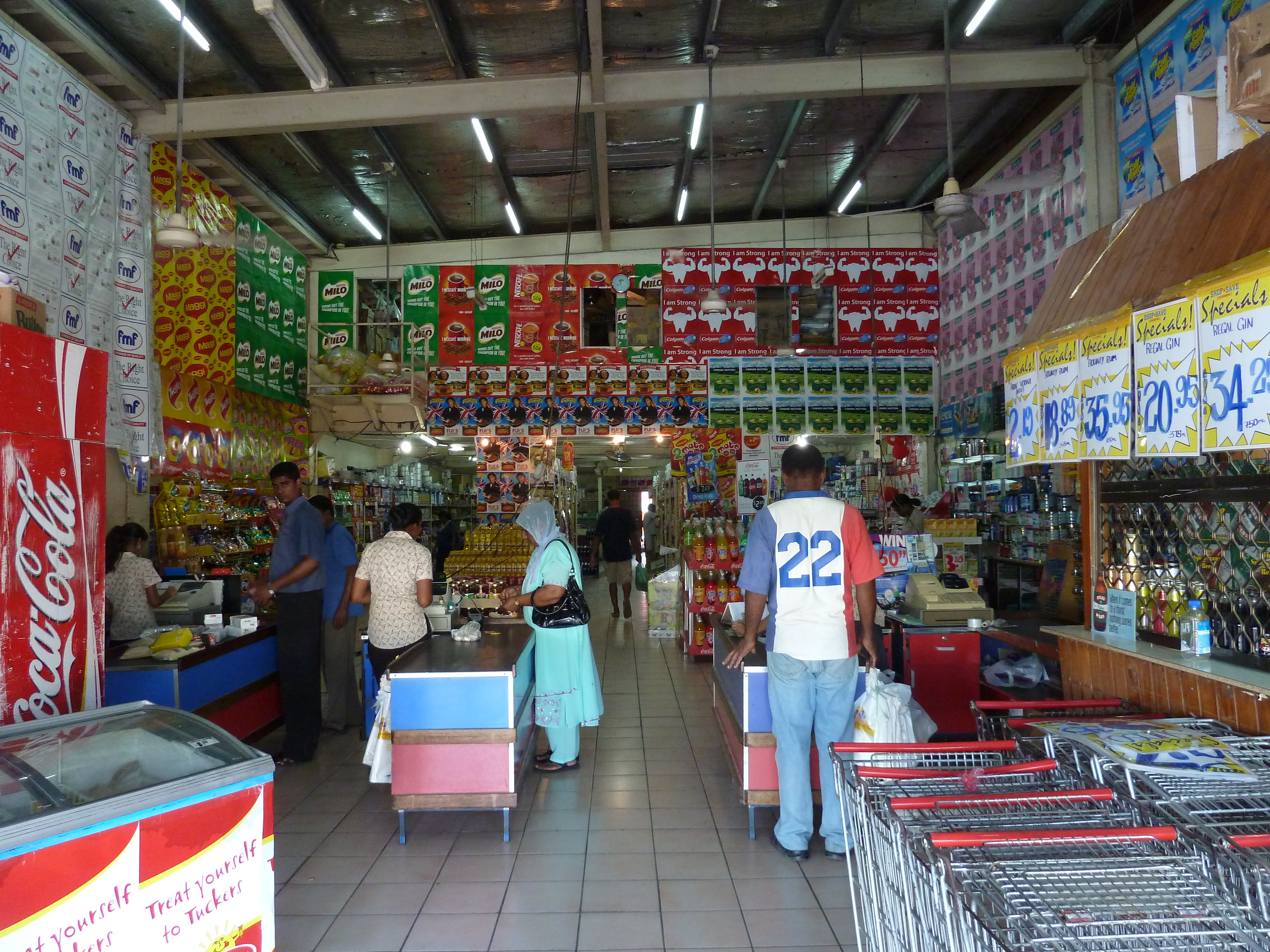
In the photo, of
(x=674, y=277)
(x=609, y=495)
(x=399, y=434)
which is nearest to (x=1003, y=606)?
(x=609, y=495)

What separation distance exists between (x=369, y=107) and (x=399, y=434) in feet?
12.6

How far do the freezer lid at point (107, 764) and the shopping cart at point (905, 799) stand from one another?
1635 millimetres

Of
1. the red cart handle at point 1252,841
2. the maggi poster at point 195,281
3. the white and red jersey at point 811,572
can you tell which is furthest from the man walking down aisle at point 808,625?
the maggi poster at point 195,281

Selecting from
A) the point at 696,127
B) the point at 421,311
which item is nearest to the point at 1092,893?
the point at 696,127

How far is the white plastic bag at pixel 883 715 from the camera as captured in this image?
11.1ft

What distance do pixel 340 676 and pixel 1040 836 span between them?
493 cm

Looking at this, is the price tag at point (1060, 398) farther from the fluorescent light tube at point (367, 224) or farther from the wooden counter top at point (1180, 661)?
the fluorescent light tube at point (367, 224)

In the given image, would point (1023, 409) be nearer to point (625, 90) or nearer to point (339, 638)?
point (339, 638)

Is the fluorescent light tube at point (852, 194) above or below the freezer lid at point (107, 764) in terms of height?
above

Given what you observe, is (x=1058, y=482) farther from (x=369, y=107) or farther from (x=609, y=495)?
(x=369, y=107)

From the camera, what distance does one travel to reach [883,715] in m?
3.40

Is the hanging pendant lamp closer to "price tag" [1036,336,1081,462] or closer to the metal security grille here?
"price tag" [1036,336,1081,462]

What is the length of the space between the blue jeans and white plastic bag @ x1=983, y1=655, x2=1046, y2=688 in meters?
1.62

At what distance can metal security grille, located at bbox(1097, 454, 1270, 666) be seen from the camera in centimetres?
275
